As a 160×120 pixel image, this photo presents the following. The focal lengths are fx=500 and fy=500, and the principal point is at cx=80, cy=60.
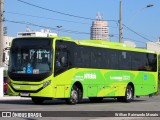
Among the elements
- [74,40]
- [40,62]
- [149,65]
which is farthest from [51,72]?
[149,65]

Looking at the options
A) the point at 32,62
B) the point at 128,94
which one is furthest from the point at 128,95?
the point at 32,62

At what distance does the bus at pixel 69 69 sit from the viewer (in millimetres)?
23312

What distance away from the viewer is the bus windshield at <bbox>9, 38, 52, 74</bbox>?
23281mm

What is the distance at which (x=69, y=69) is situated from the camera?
24438 millimetres

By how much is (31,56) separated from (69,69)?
6.87 ft

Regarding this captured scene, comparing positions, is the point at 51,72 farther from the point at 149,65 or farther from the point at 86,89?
the point at 149,65

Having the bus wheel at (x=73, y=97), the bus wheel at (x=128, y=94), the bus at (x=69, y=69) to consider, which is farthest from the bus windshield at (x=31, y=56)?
the bus wheel at (x=128, y=94)

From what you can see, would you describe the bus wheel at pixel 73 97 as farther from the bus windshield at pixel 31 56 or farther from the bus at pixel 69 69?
the bus windshield at pixel 31 56

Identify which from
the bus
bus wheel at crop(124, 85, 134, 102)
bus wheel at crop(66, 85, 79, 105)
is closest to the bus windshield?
the bus

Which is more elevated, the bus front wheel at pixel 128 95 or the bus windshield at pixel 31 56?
the bus windshield at pixel 31 56

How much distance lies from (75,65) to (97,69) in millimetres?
2326

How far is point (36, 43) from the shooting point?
77.6 ft

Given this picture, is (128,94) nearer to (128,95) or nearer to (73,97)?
(128,95)

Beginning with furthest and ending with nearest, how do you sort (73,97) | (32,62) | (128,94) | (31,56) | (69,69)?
(128,94), (73,97), (69,69), (31,56), (32,62)
